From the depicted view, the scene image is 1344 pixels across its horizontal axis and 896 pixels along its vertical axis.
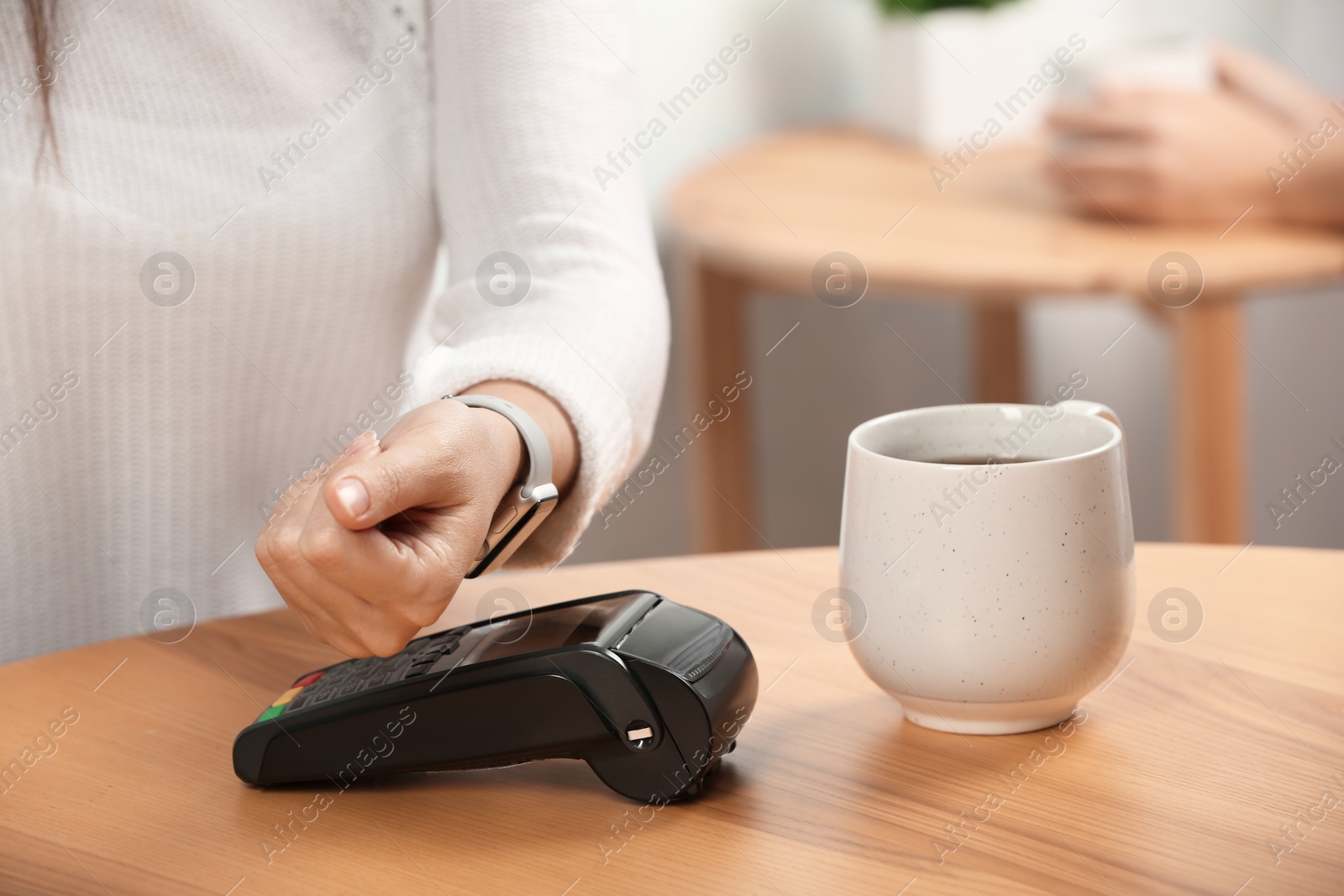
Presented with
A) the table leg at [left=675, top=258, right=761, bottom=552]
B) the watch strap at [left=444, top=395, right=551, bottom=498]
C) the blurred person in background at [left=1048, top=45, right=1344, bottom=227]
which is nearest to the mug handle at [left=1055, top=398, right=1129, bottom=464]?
the watch strap at [left=444, top=395, right=551, bottom=498]

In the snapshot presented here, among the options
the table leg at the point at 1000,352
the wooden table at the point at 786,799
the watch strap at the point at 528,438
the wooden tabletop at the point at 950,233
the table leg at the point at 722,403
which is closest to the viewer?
the wooden table at the point at 786,799

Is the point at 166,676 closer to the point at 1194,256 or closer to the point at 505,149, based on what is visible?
the point at 505,149

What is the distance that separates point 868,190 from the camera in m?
1.30

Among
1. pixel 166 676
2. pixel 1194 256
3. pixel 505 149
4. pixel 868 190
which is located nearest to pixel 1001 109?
pixel 868 190

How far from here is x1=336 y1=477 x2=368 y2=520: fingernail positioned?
39 centimetres

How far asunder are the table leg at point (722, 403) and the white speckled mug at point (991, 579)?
955 mm

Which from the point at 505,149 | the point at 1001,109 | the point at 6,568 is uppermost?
the point at 505,149

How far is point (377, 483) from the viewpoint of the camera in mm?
405

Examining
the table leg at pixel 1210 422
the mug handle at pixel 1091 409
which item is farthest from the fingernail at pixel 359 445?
the table leg at pixel 1210 422

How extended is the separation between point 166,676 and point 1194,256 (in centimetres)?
84

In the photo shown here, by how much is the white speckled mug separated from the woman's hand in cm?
14

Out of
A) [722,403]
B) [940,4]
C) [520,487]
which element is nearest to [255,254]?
[520,487]

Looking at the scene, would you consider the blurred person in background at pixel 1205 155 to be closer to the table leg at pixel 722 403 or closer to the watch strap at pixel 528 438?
the table leg at pixel 722 403

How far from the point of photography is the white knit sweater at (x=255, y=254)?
2.11ft
